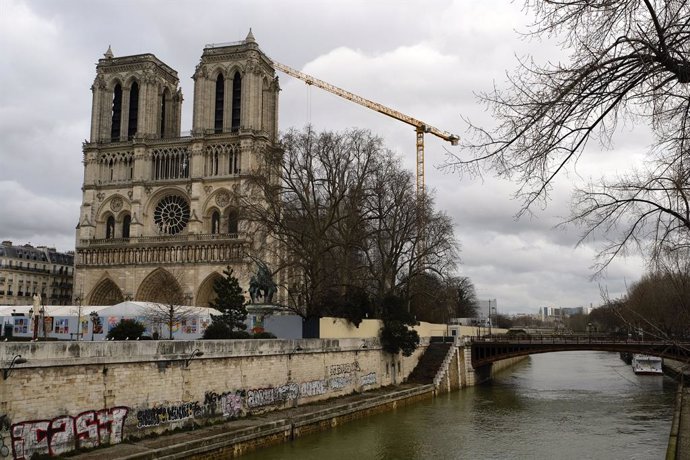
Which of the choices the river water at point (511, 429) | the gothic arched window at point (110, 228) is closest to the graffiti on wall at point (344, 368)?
the river water at point (511, 429)

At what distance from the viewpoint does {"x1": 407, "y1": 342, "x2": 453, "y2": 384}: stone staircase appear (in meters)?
39.3

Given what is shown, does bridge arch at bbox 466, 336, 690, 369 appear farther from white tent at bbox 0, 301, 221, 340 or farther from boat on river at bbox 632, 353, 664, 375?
white tent at bbox 0, 301, 221, 340

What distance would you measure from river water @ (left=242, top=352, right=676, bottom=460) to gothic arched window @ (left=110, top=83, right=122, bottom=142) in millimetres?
43419

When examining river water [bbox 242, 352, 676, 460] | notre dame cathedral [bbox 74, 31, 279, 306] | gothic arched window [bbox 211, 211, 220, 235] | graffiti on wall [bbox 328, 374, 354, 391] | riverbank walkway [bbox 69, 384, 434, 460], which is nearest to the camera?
riverbank walkway [bbox 69, 384, 434, 460]

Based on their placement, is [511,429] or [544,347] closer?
[511,429]

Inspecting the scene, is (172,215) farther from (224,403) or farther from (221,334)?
(224,403)

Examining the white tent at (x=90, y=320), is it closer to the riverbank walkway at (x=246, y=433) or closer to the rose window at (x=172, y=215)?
the riverbank walkway at (x=246, y=433)

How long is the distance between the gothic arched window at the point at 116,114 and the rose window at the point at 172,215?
349 inches

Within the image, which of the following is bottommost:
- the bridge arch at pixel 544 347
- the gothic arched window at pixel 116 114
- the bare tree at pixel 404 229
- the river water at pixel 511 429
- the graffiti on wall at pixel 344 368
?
the river water at pixel 511 429

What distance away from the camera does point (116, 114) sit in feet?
212

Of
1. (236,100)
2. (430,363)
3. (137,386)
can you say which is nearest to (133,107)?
(236,100)

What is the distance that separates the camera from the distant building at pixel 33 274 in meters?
72.0

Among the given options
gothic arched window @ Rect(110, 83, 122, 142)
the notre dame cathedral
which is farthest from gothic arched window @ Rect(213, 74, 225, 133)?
gothic arched window @ Rect(110, 83, 122, 142)

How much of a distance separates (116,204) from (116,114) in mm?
9180
